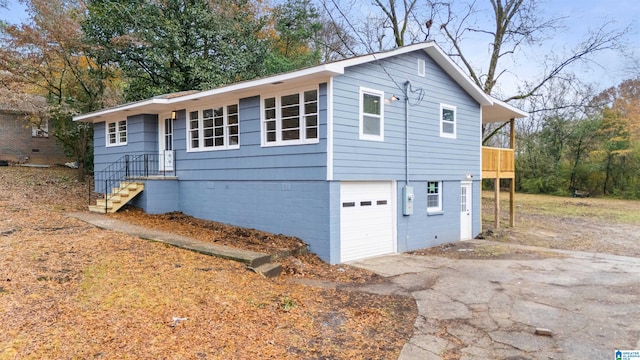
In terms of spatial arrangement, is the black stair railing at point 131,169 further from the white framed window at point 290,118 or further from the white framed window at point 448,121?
the white framed window at point 448,121

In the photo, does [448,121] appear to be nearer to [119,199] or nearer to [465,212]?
[465,212]

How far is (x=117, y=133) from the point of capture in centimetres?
1446

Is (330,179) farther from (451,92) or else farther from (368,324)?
(451,92)

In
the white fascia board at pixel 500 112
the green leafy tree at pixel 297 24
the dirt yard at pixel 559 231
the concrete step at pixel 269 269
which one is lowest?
the dirt yard at pixel 559 231

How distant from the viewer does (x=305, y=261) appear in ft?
28.8

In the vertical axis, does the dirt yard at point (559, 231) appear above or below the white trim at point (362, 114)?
below

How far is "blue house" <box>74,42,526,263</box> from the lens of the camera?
29.8 ft

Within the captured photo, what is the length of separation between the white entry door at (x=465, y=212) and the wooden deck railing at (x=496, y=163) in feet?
4.13

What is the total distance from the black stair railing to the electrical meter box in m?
7.75

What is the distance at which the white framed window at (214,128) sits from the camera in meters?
10.9

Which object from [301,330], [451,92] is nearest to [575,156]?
[451,92]

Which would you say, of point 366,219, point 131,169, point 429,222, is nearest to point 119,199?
point 131,169

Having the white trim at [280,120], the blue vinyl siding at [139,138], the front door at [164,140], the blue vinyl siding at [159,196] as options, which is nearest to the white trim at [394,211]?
the white trim at [280,120]

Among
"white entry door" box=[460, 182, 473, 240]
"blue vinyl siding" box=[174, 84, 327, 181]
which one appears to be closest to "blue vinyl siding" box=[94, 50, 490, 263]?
"blue vinyl siding" box=[174, 84, 327, 181]
